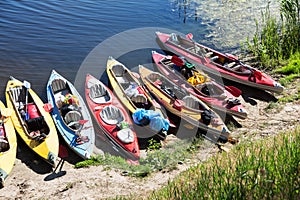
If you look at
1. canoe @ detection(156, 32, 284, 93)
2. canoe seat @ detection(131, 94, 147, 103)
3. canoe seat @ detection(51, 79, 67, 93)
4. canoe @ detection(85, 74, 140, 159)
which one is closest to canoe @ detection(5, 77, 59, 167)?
canoe seat @ detection(51, 79, 67, 93)

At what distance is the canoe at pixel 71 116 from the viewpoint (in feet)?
33.4

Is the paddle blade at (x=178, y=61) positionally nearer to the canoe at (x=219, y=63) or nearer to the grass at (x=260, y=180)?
the canoe at (x=219, y=63)

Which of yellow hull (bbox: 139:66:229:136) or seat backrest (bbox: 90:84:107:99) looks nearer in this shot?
yellow hull (bbox: 139:66:229:136)

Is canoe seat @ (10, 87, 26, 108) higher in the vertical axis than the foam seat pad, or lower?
higher

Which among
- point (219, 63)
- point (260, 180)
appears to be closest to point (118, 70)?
point (219, 63)

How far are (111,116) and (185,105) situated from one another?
2.32m

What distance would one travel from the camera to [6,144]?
1005cm

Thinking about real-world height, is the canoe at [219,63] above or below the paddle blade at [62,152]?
above

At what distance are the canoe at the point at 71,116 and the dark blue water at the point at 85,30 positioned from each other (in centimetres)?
79

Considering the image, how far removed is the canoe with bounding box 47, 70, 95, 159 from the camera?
401 inches

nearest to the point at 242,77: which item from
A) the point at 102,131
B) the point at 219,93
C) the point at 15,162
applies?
the point at 219,93

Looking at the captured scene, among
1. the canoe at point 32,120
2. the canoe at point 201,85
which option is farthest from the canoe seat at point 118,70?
the canoe at point 32,120

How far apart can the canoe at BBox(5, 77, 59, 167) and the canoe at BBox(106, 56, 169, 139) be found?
2416 mm

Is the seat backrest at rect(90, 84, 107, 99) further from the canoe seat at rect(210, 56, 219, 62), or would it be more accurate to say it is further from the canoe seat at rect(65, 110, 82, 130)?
the canoe seat at rect(210, 56, 219, 62)
